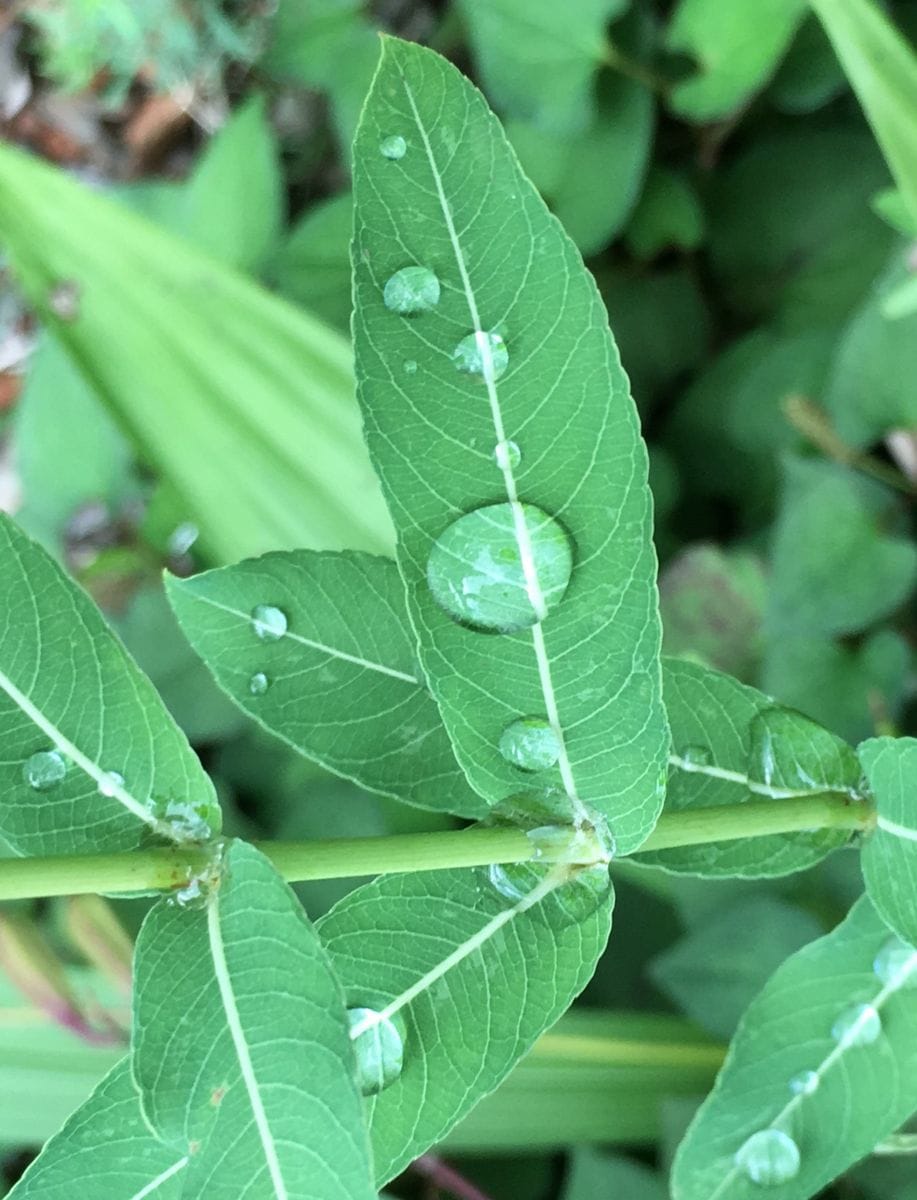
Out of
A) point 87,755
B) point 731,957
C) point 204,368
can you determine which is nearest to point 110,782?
point 87,755

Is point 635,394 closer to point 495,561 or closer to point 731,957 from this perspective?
point 731,957

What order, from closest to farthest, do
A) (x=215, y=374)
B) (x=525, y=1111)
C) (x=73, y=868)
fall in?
(x=73, y=868) < (x=525, y=1111) < (x=215, y=374)

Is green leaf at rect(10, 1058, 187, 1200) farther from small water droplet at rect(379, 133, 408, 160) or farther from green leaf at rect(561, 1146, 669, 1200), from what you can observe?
green leaf at rect(561, 1146, 669, 1200)

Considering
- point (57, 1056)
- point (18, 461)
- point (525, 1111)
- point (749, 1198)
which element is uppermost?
point (18, 461)

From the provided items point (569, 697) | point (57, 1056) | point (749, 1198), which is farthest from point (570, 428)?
point (57, 1056)

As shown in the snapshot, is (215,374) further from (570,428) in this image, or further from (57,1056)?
(570,428)
